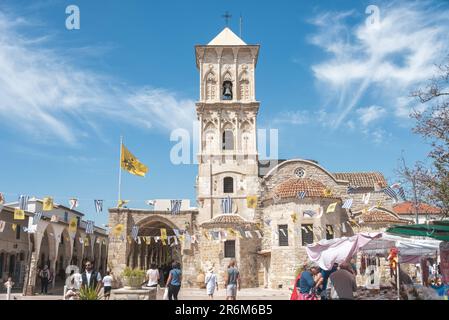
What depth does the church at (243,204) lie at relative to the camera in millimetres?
25438

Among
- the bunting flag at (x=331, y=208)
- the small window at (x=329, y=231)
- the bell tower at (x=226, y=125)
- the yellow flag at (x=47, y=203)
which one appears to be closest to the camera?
the yellow flag at (x=47, y=203)

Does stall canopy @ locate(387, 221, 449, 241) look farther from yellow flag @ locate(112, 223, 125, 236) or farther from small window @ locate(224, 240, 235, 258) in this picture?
yellow flag @ locate(112, 223, 125, 236)

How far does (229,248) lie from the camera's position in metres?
26.6

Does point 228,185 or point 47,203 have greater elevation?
point 228,185

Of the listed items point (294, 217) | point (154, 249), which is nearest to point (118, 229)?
point (294, 217)

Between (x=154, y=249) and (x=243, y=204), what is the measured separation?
599 inches

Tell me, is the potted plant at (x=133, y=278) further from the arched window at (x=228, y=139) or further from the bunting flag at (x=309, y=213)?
the arched window at (x=228, y=139)

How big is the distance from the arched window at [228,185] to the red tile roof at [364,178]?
8.49 metres

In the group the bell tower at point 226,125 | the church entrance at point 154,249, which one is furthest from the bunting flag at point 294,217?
the church entrance at point 154,249

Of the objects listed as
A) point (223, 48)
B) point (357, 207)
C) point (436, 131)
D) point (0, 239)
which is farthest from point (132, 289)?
point (223, 48)

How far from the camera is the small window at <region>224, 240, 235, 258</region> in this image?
26516 mm

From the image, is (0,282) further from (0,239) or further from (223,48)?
(223,48)

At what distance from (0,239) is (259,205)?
16.2 metres

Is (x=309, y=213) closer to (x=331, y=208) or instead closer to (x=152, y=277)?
(x=331, y=208)
